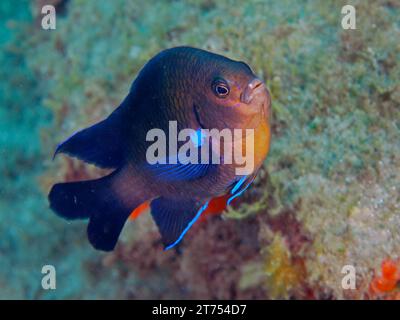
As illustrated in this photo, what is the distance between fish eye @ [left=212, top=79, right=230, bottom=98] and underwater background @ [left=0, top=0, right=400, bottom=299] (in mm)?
1256

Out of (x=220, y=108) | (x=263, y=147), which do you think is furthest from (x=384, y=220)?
(x=220, y=108)

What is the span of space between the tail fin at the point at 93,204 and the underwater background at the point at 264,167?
1.19 meters

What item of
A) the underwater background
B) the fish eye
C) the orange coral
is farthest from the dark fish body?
the orange coral

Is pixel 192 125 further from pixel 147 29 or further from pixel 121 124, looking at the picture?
pixel 147 29

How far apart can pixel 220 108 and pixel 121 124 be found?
24.8 inches

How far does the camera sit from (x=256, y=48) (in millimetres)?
3705

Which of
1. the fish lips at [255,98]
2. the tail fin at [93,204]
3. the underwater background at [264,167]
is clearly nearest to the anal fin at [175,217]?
the tail fin at [93,204]

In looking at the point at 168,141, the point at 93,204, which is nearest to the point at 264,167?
the point at 168,141

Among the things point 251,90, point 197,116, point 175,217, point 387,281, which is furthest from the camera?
point 387,281

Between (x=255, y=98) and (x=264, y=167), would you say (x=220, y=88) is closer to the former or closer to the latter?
(x=255, y=98)

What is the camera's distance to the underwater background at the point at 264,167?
286 cm

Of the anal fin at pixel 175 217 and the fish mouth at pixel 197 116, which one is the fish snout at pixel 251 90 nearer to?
the fish mouth at pixel 197 116

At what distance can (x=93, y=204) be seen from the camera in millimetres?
2359

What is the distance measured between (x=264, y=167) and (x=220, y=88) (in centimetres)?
133
